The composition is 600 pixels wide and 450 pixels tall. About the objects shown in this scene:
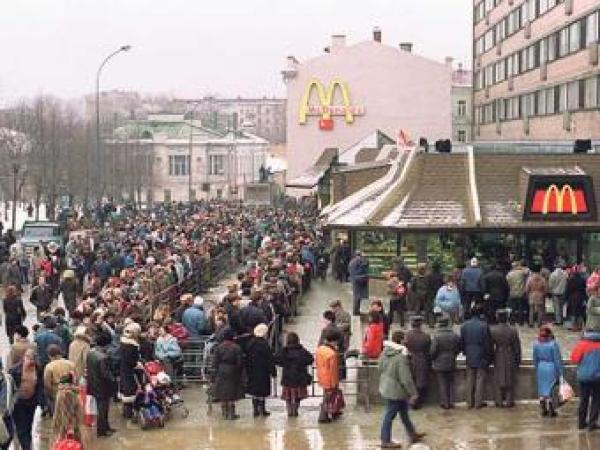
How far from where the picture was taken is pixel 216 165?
11806 centimetres

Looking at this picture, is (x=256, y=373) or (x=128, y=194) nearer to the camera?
(x=256, y=373)

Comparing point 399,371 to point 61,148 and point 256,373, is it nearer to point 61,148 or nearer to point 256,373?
point 256,373

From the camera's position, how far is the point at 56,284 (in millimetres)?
29438

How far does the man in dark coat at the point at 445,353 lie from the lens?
54.5ft

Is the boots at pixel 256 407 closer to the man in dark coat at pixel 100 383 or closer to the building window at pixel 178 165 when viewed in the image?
the man in dark coat at pixel 100 383

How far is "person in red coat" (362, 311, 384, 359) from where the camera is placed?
1736cm

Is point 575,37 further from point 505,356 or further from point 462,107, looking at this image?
point 462,107

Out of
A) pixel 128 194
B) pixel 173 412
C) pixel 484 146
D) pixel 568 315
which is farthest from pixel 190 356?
pixel 128 194

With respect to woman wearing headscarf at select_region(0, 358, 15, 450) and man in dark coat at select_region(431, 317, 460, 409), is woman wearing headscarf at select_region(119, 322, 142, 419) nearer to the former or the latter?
woman wearing headscarf at select_region(0, 358, 15, 450)

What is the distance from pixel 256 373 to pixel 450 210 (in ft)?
32.4

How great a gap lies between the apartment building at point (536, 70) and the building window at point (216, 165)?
41.3 m

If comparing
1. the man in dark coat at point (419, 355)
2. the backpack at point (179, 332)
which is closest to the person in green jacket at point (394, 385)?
the man in dark coat at point (419, 355)

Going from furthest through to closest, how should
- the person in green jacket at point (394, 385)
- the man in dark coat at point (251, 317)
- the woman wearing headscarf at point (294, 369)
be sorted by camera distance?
1. the man in dark coat at point (251, 317)
2. the woman wearing headscarf at point (294, 369)
3. the person in green jacket at point (394, 385)

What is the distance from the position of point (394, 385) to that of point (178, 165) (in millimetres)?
102874
